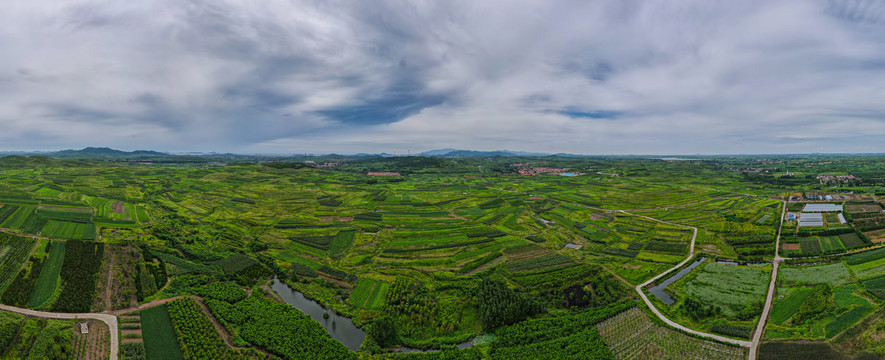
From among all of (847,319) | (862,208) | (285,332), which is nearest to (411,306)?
(285,332)

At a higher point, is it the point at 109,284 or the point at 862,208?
the point at 862,208

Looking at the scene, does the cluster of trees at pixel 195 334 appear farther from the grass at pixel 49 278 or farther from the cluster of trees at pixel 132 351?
the grass at pixel 49 278

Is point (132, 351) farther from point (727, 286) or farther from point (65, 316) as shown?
point (727, 286)

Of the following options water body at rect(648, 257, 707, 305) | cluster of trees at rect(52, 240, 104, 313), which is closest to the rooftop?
water body at rect(648, 257, 707, 305)

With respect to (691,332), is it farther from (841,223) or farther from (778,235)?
(841,223)

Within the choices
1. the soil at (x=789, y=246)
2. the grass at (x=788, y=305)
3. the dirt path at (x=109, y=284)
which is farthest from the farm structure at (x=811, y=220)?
the dirt path at (x=109, y=284)

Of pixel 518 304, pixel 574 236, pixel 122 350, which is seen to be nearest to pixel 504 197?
pixel 574 236

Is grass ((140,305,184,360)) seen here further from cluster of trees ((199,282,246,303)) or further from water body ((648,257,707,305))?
water body ((648,257,707,305))
